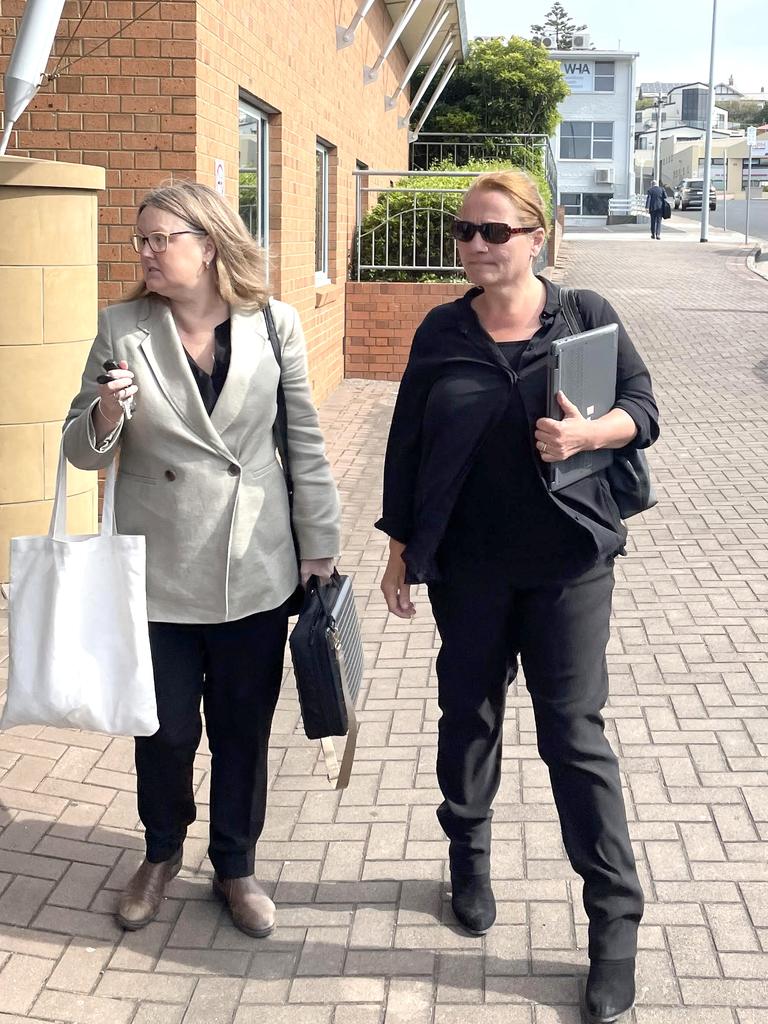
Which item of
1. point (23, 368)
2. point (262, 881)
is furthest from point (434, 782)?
point (23, 368)

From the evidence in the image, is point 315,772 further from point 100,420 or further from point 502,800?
point 100,420

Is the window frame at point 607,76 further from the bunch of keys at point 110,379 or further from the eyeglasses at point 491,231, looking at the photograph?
the bunch of keys at point 110,379

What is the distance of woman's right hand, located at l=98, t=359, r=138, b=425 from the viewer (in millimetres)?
2918

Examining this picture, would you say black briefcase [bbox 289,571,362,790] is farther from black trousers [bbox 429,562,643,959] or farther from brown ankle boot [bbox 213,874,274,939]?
brown ankle boot [bbox 213,874,274,939]

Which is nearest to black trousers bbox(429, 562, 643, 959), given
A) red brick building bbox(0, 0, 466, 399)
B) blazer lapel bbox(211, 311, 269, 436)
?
blazer lapel bbox(211, 311, 269, 436)

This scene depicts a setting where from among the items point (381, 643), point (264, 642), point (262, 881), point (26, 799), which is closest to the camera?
point (264, 642)

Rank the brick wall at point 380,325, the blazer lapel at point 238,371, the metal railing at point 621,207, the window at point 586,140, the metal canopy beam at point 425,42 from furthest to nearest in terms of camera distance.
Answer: the metal railing at point 621,207
the window at point 586,140
the metal canopy beam at point 425,42
the brick wall at point 380,325
the blazer lapel at point 238,371

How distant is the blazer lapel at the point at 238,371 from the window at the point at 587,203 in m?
60.1

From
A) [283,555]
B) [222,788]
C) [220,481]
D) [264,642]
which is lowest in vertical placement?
[222,788]

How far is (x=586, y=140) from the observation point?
61469 mm

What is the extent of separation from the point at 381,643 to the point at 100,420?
299 cm

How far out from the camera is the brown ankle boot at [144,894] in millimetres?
3469

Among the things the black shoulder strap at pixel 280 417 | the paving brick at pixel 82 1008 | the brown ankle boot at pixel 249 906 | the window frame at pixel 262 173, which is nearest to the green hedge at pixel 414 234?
the window frame at pixel 262 173

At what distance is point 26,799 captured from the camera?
165 inches
